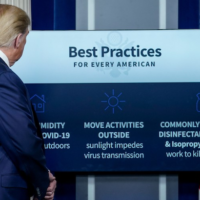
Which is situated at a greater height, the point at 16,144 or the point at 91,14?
the point at 91,14

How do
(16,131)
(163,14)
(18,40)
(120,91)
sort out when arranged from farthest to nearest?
(163,14), (120,91), (18,40), (16,131)

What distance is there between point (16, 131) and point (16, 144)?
0.05m

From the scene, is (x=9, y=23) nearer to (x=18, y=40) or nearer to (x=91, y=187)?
(x=18, y=40)

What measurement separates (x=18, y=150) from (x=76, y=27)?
55.5 inches

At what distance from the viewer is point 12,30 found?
1573 mm

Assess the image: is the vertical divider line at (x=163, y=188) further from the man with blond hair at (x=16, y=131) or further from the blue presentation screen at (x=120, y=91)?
the man with blond hair at (x=16, y=131)

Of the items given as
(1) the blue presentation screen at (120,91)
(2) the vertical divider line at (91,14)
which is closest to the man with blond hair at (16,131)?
(1) the blue presentation screen at (120,91)

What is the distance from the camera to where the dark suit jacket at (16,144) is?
4.84 ft

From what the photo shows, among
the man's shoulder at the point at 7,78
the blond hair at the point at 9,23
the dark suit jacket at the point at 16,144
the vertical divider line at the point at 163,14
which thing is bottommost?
the dark suit jacket at the point at 16,144

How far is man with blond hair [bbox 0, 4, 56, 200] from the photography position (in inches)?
58.2

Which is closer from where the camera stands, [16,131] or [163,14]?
[16,131]

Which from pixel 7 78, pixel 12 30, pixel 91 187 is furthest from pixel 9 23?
pixel 91 187

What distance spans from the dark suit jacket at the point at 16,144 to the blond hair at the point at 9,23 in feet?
0.33

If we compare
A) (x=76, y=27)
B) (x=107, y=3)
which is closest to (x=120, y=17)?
(x=107, y=3)
